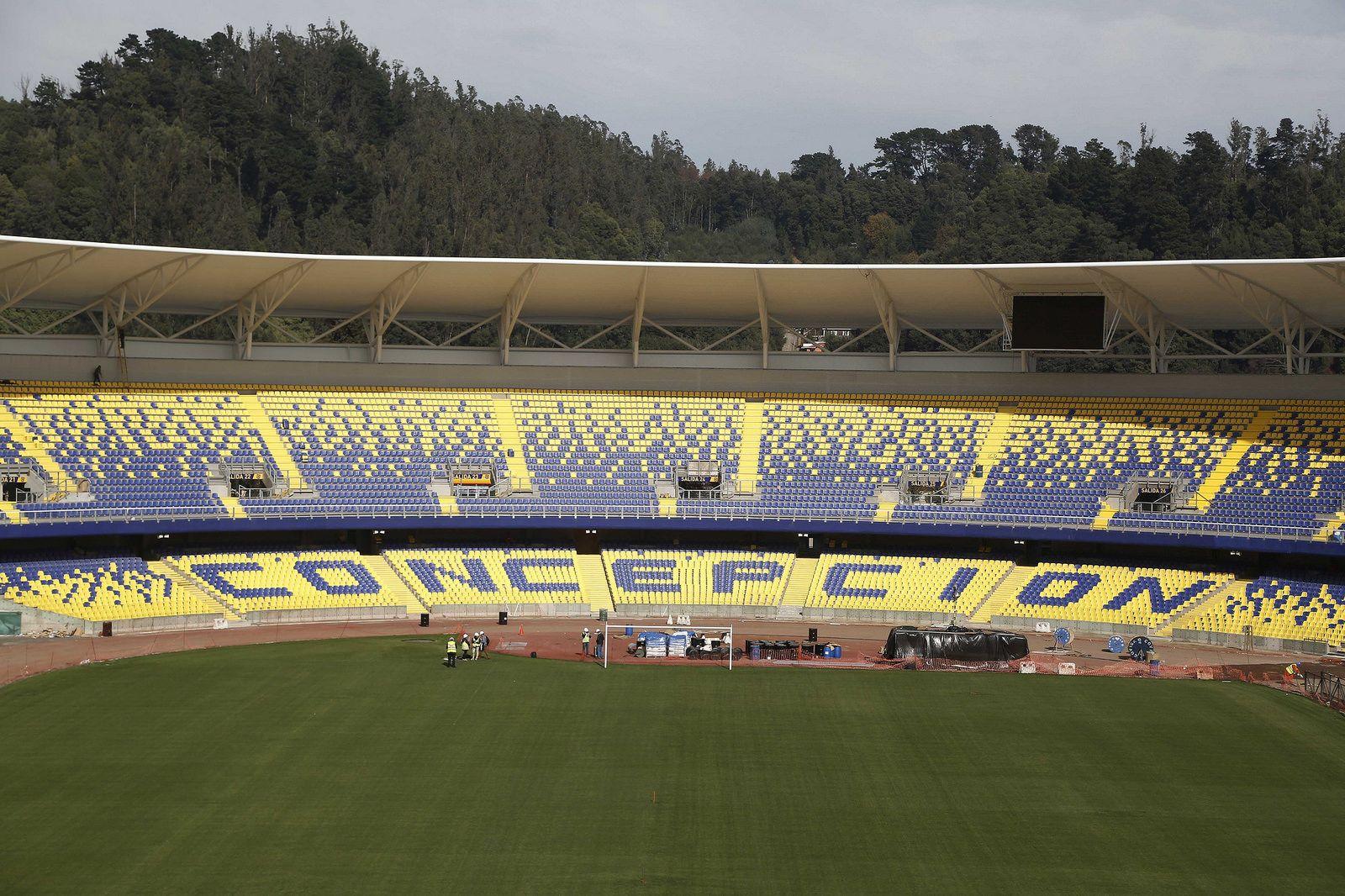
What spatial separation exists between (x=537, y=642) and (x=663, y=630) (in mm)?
4568

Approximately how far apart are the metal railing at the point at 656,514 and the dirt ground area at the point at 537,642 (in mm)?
A: 4953

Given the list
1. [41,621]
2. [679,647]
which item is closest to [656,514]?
[679,647]

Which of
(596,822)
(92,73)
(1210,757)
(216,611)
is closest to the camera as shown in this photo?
(596,822)

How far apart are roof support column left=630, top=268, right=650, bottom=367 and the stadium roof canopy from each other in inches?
5.5

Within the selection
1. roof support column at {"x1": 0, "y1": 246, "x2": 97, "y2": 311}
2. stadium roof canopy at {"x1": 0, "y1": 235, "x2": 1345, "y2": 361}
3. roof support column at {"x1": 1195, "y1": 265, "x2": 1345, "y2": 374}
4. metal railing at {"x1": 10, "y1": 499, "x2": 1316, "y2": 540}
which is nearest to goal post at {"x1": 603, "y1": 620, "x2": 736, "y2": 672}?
metal railing at {"x1": 10, "y1": 499, "x2": 1316, "y2": 540}

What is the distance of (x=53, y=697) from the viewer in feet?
132

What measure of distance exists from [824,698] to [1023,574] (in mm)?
18966

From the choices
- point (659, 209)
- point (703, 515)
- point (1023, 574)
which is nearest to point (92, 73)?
point (659, 209)

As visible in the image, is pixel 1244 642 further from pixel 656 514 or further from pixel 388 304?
pixel 388 304

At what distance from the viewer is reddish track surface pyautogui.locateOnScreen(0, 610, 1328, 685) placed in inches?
1858

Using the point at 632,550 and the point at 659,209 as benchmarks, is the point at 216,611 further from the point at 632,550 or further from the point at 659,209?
the point at 659,209

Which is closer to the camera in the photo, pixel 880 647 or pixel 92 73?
pixel 880 647

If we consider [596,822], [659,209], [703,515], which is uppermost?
[659,209]

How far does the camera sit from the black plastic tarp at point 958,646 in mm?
47594
